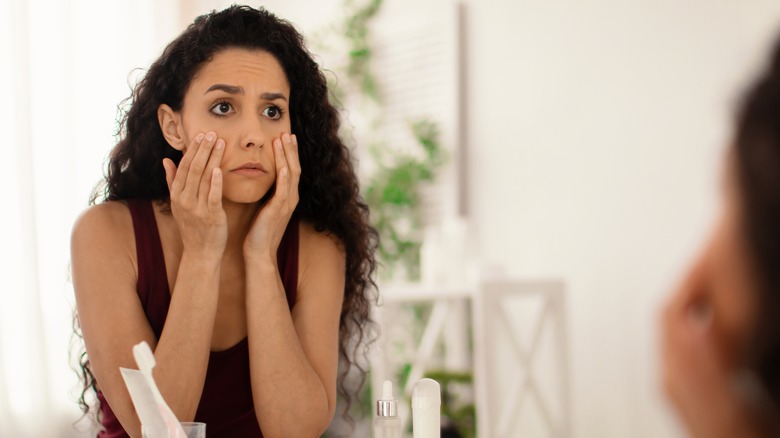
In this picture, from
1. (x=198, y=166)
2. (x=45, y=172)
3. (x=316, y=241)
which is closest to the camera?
(x=198, y=166)

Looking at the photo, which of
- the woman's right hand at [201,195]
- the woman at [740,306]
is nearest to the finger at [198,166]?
the woman's right hand at [201,195]

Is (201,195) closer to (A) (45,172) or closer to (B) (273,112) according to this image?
(B) (273,112)

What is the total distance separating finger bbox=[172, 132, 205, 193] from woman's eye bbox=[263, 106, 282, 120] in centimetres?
11

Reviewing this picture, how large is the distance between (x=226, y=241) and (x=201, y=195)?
0.11 metres

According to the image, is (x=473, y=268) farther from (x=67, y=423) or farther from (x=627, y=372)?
(x=67, y=423)

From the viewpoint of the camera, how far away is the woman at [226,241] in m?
A: 1.12

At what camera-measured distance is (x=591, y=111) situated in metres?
2.38

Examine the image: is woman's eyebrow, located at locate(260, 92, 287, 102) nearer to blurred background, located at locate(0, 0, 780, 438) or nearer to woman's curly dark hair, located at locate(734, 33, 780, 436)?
woman's curly dark hair, located at locate(734, 33, 780, 436)

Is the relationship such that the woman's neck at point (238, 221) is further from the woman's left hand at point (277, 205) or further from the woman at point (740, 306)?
the woman at point (740, 306)

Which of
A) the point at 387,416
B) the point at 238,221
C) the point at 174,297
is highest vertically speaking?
the point at 238,221

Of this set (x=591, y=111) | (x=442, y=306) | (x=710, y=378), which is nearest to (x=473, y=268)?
(x=442, y=306)

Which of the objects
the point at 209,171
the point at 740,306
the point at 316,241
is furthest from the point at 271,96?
the point at 740,306

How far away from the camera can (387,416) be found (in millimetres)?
916

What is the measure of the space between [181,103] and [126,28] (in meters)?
1.77
